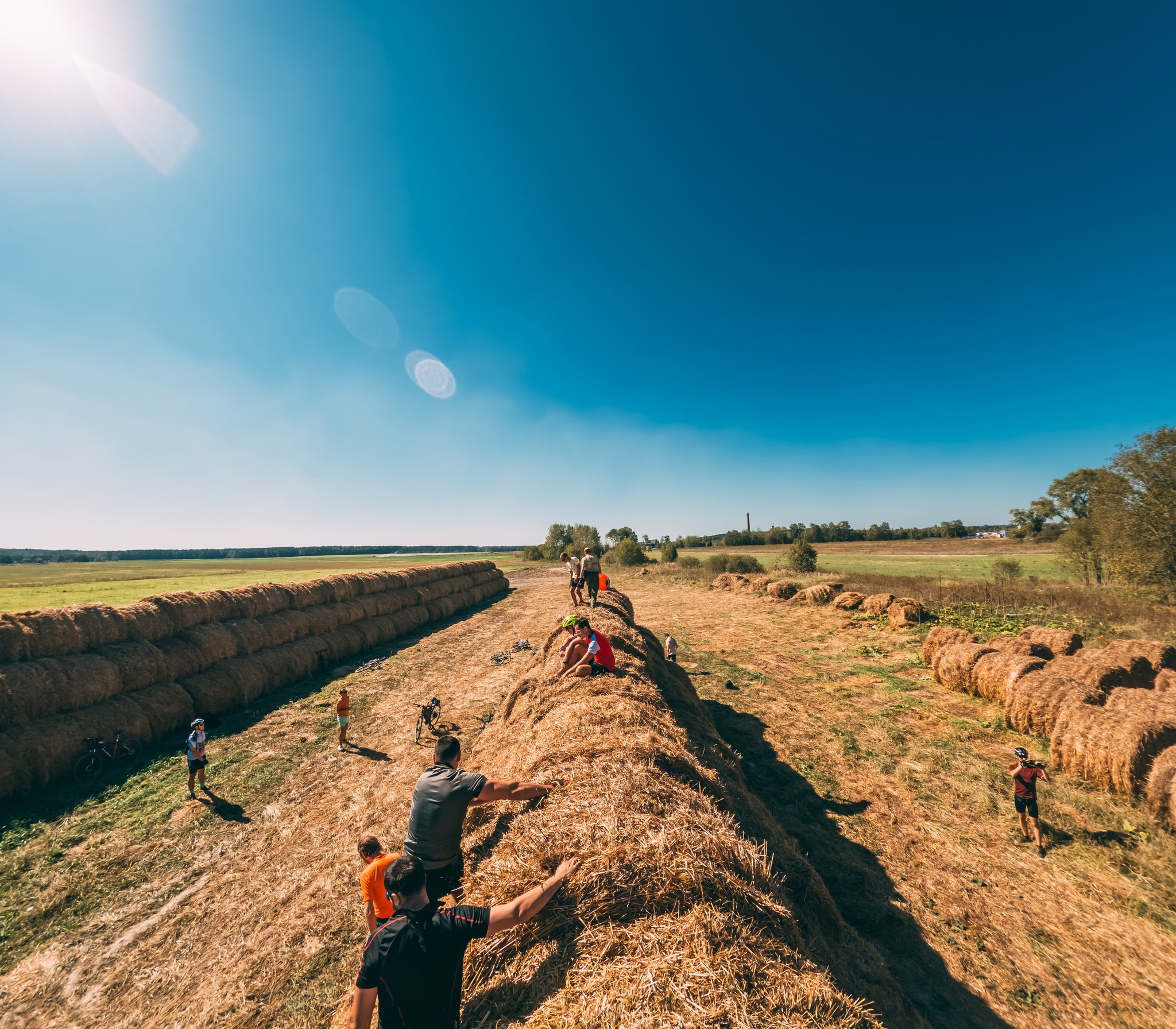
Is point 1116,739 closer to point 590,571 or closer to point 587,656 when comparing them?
point 587,656

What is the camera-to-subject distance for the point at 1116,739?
916 centimetres

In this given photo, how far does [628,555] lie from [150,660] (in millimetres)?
64283

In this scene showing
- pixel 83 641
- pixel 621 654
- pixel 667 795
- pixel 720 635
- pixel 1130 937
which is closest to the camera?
pixel 667 795

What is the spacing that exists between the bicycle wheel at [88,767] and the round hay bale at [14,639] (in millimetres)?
3043

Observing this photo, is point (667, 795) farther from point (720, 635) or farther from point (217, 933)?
point (720, 635)

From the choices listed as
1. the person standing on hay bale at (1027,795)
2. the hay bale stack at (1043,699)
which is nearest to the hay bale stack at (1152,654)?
the hay bale stack at (1043,699)

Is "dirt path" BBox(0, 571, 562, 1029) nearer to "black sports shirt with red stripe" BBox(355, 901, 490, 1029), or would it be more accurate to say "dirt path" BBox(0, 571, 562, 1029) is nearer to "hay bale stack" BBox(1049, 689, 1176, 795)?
"black sports shirt with red stripe" BBox(355, 901, 490, 1029)

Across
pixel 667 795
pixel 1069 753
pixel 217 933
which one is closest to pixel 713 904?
pixel 667 795

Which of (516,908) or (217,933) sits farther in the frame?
(217,933)

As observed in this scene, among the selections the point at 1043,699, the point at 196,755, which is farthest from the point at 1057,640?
the point at 196,755

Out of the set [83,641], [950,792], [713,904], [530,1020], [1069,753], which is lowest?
[950,792]

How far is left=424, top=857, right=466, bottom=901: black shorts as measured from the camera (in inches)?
187

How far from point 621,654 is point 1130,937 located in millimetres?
9039

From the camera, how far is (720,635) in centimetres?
2539
